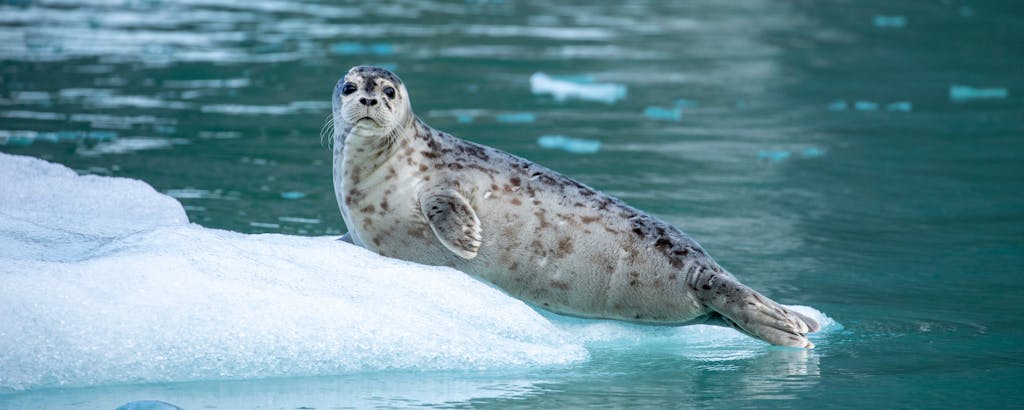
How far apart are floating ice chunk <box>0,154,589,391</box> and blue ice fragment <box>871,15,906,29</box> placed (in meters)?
15.3

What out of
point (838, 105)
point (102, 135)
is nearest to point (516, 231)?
point (102, 135)

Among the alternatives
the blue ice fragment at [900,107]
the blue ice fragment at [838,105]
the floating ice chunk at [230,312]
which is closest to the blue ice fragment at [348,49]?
the blue ice fragment at [838,105]

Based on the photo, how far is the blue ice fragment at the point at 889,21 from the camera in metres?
19.9

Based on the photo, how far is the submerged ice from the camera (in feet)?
15.8

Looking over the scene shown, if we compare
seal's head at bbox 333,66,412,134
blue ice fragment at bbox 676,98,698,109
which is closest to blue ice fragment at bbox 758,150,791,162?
blue ice fragment at bbox 676,98,698,109

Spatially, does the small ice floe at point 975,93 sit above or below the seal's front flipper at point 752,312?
above

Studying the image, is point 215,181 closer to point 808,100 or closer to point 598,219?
point 598,219

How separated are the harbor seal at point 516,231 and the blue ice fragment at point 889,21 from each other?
1469 centimetres

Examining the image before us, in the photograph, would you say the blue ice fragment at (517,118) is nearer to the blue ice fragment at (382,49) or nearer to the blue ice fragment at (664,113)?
the blue ice fragment at (664,113)

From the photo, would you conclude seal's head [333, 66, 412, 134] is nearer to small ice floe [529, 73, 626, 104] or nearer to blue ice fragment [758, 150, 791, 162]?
blue ice fragment [758, 150, 791, 162]

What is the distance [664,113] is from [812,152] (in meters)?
1.87

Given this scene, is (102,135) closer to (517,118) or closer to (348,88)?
(517,118)

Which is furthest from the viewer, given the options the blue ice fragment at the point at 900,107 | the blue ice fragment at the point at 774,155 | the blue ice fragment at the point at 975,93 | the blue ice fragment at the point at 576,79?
the blue ice fragment at the point at 576,79

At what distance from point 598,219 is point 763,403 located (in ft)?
4.17
